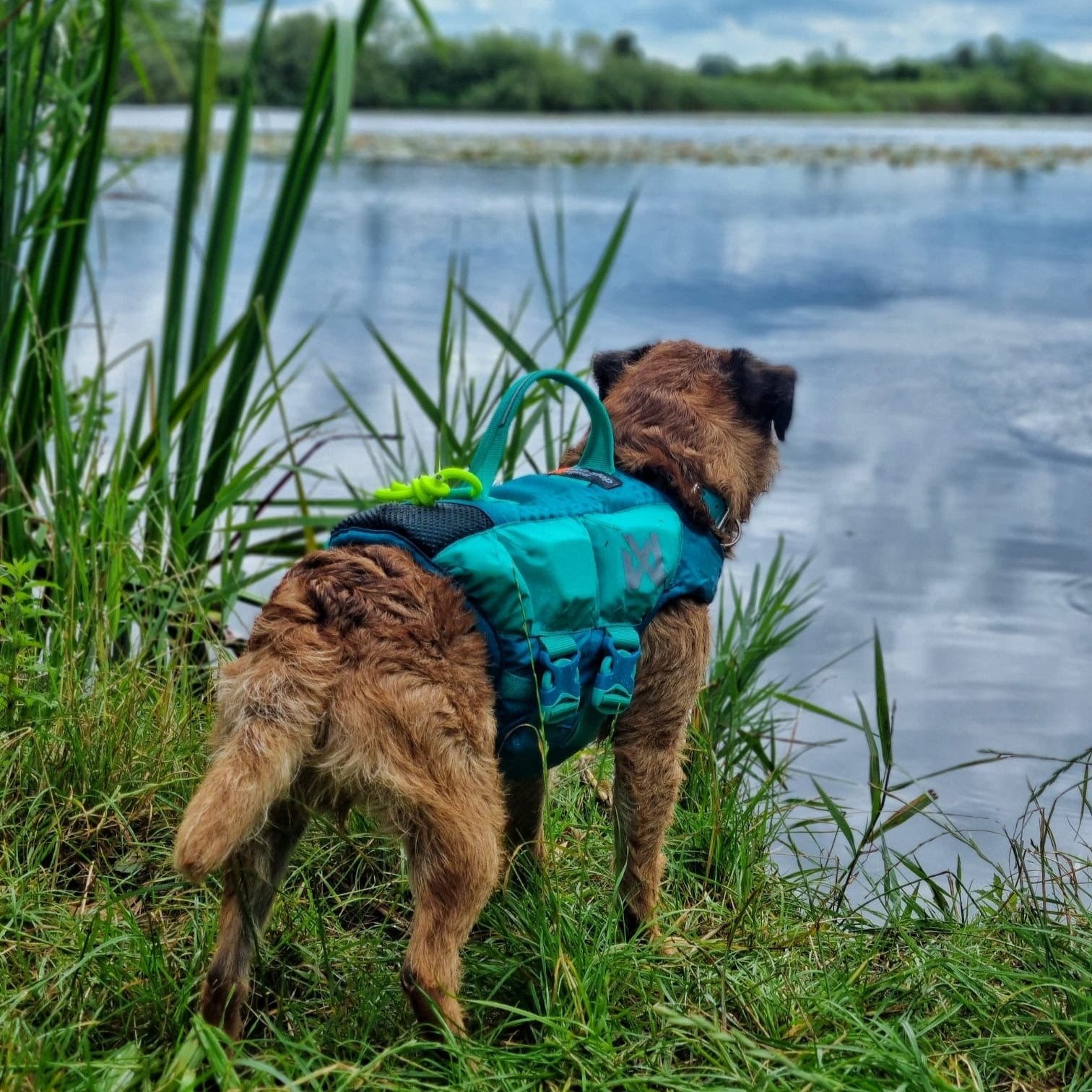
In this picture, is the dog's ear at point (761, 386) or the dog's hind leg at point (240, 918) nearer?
the dog's hind leg at point (240, 918)

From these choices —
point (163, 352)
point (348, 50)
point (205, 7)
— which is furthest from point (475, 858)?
point (205, 7)

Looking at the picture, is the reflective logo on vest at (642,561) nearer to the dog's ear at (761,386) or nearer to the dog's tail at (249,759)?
the dog's ear at (761,386)

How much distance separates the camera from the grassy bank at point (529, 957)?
7.23ft

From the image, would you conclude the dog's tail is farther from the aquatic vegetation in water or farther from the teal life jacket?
the aquatic vegetation in water

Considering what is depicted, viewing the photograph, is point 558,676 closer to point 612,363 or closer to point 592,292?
point 612,363

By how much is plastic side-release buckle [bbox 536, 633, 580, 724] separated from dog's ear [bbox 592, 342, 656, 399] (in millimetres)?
910

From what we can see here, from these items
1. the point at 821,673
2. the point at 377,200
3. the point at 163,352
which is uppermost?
the point at 377,200

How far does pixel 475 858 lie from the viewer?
7.13ft

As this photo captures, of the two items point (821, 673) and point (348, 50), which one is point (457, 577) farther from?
point (821, 673)

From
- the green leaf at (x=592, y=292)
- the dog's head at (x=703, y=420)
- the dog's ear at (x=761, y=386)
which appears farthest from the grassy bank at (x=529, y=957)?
the green leaf at (x=592, y=292)

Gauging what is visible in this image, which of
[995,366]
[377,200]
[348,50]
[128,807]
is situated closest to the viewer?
[128,807]

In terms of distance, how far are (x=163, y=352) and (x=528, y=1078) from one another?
3034 millimetres

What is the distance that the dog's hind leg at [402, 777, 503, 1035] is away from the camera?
2.14 m

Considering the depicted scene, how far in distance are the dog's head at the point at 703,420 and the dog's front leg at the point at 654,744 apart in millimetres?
275
